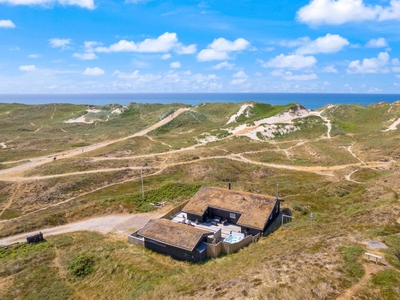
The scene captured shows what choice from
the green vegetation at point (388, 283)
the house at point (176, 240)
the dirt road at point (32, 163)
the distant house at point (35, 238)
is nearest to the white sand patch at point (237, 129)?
the dirt road at point (32, 163)

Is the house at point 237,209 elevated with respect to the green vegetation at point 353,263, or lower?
lower

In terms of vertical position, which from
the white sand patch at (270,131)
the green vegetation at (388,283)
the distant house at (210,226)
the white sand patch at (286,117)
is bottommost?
the distant house at (210,226)

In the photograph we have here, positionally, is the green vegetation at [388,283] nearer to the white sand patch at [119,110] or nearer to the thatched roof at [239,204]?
the thatched roof at [239,204]

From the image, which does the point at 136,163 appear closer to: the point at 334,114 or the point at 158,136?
the point at 158,136

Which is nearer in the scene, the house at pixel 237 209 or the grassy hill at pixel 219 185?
the grassy hill at pixel 219 185

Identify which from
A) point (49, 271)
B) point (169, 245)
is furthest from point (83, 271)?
point (169, 245)
